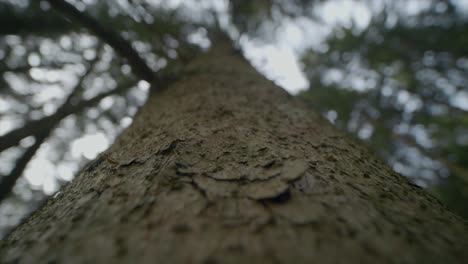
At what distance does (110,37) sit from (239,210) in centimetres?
186

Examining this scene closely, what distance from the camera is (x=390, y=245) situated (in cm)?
45

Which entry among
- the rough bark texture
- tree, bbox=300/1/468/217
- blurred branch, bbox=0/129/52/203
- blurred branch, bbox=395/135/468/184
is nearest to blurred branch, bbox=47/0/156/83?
the rough bark texture

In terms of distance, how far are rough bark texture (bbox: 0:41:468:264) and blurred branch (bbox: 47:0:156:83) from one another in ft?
4.17

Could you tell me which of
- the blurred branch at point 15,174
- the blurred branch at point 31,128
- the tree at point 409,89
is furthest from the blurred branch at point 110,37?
the tree at point 409,89

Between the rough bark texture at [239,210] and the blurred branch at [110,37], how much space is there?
4.17 feet

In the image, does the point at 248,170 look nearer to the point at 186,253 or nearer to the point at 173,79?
the point at 186,253

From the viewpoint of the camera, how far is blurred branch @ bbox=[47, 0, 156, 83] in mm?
1748

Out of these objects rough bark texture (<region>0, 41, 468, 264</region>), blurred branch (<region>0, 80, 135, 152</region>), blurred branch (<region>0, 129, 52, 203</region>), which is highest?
rough bark texture (<region>0, 41, 468, 264</region>)

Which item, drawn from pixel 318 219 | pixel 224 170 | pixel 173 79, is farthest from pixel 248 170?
pixel 173 79

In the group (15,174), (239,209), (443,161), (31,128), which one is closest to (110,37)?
(31,128)

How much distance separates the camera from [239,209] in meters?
0.53

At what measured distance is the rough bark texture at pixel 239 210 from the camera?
1.43 ft

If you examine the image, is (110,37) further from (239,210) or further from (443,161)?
(443,161)

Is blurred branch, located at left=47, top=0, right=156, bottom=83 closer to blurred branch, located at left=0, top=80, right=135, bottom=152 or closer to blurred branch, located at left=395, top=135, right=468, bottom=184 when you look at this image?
blurred branch, located at left=0, top=80, right=135, bottom=152
